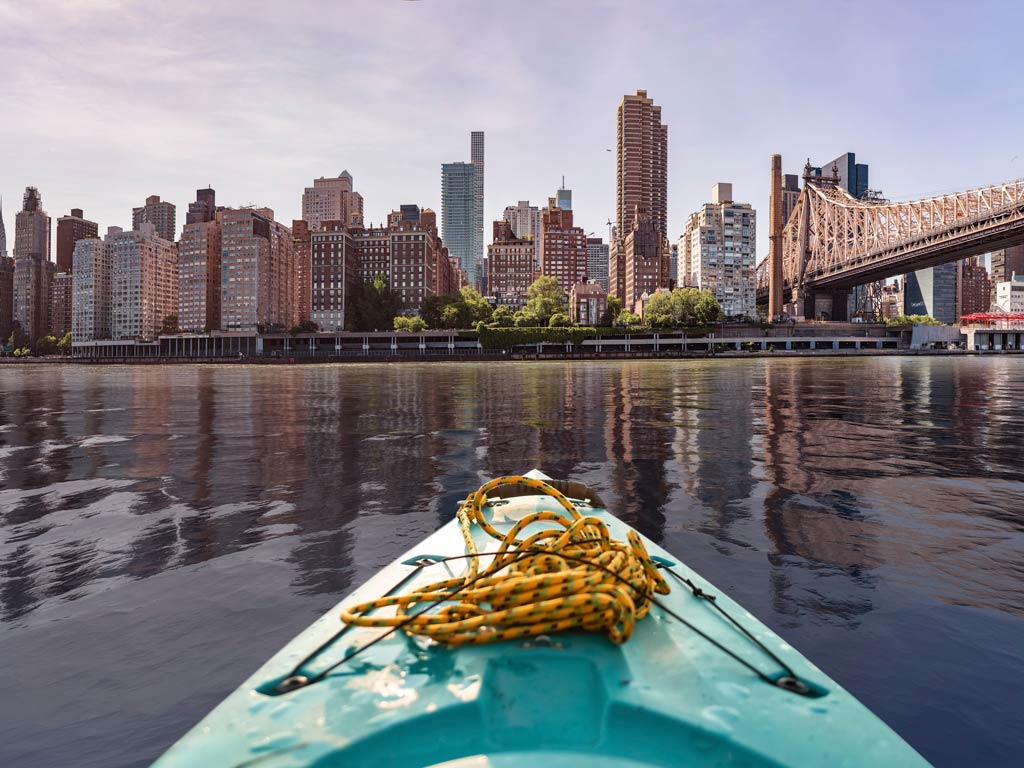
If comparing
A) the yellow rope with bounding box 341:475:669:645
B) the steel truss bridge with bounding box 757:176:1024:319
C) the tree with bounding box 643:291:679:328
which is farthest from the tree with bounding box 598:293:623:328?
the yellow rope with bounding box 341:475:669:645

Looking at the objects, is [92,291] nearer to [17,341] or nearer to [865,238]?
[17,341]

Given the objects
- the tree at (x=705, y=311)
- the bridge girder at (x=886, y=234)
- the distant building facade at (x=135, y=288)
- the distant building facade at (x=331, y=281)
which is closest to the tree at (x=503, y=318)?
the tree at (x=705, y=311)

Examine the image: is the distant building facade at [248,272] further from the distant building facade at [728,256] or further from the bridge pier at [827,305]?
the bridge pier at [827,305]

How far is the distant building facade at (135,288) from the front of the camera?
587 ft

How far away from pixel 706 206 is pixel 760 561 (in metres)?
182

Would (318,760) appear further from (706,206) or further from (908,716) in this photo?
(706,206)

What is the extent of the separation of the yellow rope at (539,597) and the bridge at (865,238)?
358ft

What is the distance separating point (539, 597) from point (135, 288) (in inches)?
8358

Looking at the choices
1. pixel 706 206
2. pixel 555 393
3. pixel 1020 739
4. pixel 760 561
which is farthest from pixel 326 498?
pixel 706 206

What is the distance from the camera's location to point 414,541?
5926mm

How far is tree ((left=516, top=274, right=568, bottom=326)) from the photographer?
130 m

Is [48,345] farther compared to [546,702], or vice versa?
[48,345]

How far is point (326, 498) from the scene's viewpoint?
7633 millimetres

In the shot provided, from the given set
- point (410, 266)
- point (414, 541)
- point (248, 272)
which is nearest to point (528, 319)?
point (410, 266)
